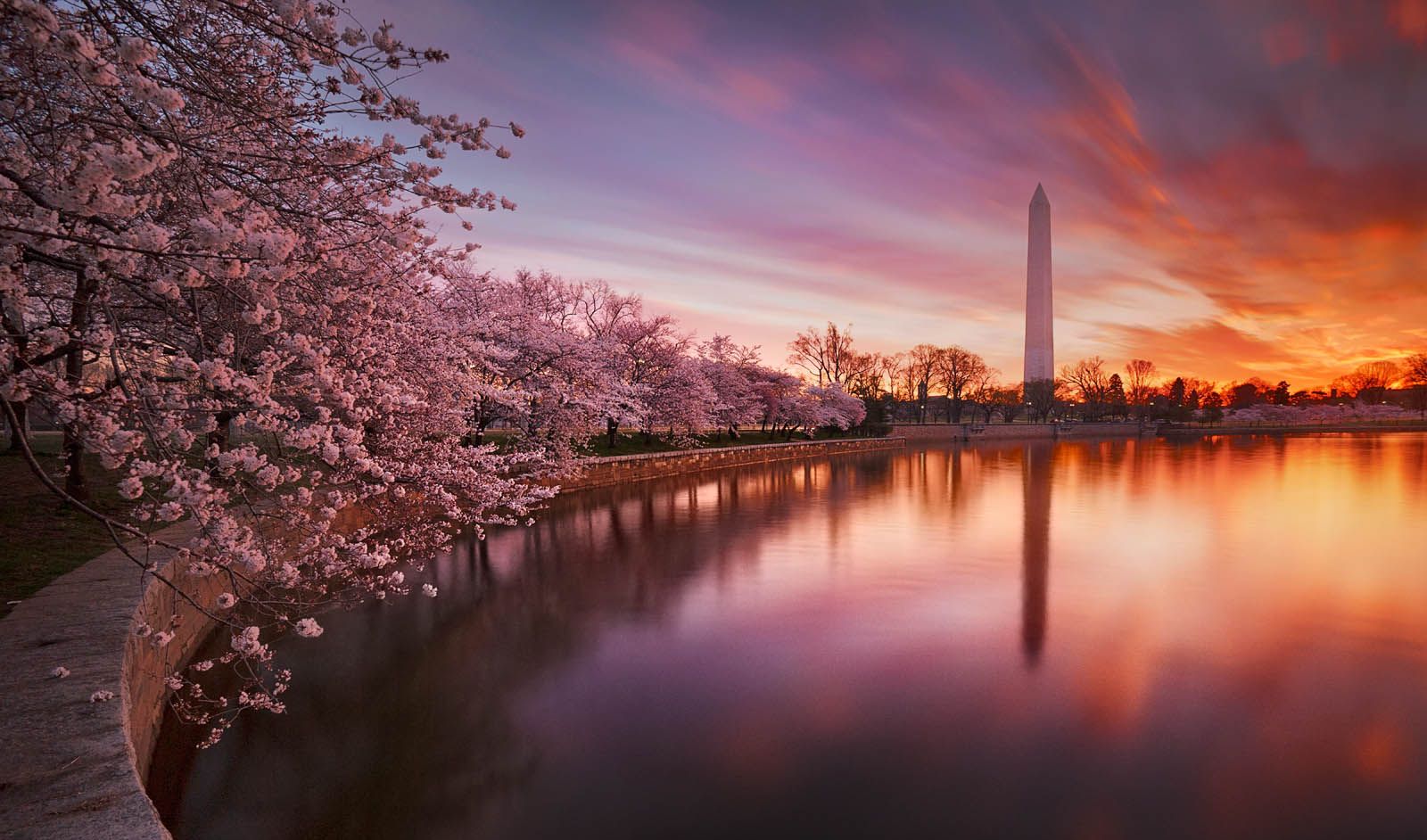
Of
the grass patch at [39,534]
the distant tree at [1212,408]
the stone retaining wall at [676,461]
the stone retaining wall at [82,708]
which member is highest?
the distant tree at [1212,408]

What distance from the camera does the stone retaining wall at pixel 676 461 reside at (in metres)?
29.2

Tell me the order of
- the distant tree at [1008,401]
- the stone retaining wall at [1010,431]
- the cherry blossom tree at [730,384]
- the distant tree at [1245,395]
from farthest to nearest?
1. the distant tree at [1245,395]
2. the distant tree at [1008,401]
3. the stone retaining wall at [1010,431]
4. the cherry blossom tree at [730,384]

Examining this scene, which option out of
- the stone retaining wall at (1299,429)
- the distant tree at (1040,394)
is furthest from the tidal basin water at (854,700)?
the stone retaining wall at (1299,429)

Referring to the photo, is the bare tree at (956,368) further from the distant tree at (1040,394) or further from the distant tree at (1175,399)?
the distant tree at (1175,399)

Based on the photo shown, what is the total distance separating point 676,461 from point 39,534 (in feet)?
87.4

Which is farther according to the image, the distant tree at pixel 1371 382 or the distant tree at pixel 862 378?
the distant tree at pixel 1371 382

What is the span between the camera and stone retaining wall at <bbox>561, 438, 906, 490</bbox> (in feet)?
95.8

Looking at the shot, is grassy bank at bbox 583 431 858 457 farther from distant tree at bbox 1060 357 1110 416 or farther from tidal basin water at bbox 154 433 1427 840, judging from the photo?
distant tree at bbox 1060 357 1110 416

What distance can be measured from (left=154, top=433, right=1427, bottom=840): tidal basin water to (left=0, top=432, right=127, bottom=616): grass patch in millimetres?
2973

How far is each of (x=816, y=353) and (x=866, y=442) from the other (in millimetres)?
19852

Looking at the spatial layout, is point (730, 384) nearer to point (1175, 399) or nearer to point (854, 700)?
point (854, 700)

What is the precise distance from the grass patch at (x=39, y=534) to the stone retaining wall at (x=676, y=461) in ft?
49.3

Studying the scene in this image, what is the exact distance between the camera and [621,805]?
247 inches

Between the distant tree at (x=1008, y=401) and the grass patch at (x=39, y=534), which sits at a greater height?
the distant tree at (x=1008, y=401)
